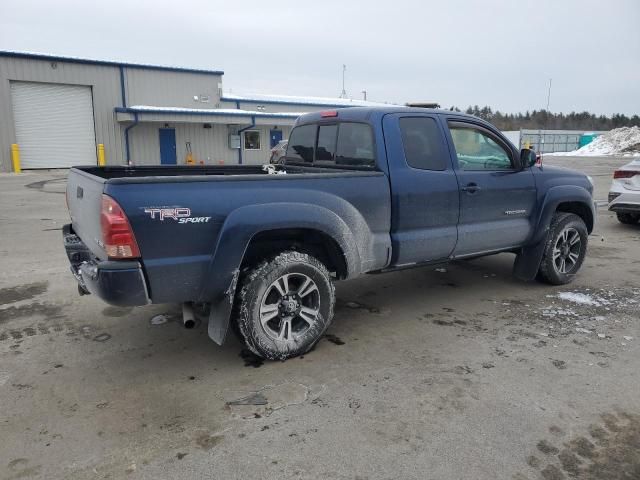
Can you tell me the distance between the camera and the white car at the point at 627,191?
908cm

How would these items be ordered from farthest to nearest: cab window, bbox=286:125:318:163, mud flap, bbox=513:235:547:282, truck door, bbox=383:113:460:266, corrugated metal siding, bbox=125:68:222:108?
corrugated metal siding, bbox=125:68:222:108, mud flap, bbox=513:235:547:282, cab window, bbox=286:125:318:163, truck door, bbox=383:113:460:266

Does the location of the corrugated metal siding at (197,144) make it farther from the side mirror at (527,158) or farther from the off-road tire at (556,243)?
the side mirror at (527,158)

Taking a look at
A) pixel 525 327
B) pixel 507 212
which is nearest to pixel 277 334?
pixel 525 327

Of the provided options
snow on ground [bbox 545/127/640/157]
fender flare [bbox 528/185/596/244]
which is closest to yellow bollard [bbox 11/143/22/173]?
fender flare [bbox 528/185/596/244]

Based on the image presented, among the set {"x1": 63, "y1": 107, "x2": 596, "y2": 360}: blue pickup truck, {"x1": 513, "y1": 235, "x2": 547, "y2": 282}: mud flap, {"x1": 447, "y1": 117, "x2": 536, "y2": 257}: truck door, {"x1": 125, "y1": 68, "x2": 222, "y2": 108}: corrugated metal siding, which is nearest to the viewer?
{"x1": 63, "y1": 107, "x2": 596, "y2": 360}: blue pickup truck

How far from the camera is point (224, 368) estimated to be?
3.78 metres

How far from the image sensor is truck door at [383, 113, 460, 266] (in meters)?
4.36

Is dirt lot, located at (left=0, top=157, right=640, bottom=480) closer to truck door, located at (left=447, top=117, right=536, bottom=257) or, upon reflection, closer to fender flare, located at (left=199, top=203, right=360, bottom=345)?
fender flare, located at (left=199, top=203, right=360, bottom=345)

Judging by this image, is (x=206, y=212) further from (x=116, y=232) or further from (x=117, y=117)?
(x=117, y=117)

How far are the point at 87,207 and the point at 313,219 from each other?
1.61 m

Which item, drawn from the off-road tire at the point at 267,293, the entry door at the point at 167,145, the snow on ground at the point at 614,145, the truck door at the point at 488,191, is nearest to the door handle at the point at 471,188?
the truck door at the point at 488,191

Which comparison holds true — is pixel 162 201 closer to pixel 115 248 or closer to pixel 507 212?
pixel 115 248

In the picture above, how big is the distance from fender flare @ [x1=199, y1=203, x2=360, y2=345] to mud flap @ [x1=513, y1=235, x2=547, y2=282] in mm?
2897

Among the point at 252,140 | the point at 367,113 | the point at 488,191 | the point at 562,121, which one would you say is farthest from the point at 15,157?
the point at 562,121
